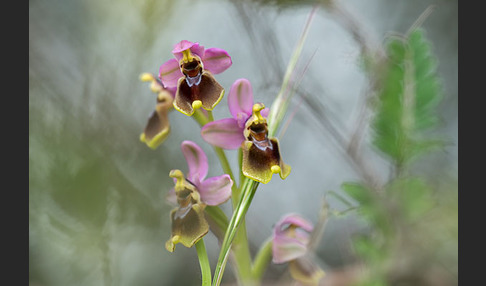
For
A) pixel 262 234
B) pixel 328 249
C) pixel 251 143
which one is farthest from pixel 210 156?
pixel 251 143

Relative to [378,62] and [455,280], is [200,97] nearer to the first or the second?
[378,62]

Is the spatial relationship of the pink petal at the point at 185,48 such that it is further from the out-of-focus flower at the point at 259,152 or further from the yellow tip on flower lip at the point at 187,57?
the out-of-focus flower at the point at 259,152

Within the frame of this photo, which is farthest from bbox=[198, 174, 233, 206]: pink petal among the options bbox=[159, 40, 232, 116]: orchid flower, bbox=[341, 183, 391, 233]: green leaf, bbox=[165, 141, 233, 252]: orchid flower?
bbox=[341, 183, 391, 233]: green leaf

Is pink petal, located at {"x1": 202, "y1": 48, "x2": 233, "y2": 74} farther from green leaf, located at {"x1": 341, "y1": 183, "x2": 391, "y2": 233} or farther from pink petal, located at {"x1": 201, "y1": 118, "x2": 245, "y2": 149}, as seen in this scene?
green leaf, located at {"x1": 341, "y1": 183, "x2": 391, "y2": 233}

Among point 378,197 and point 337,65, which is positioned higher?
point 337,65

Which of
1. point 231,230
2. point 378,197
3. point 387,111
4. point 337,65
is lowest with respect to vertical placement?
point 231,230

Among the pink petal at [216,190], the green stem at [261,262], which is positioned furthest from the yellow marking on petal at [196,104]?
the green stem at [261,262]

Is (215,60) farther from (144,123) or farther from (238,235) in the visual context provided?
(144,123)

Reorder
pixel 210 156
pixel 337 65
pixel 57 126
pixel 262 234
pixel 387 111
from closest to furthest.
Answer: pixel 387 111
pixel 57 126
pixel 262 234
pixel 210 156
pixel 337 65
